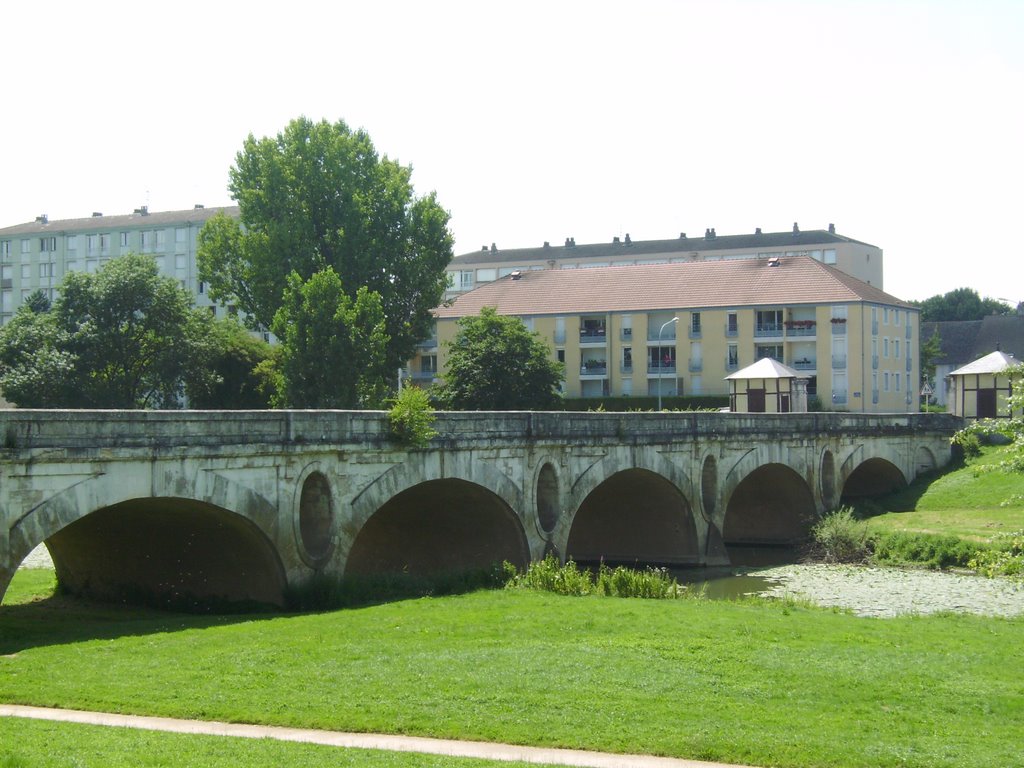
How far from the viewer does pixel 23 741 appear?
13.9m

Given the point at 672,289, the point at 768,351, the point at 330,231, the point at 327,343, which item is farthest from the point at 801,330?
the point at 327,343

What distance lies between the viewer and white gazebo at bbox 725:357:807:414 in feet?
200

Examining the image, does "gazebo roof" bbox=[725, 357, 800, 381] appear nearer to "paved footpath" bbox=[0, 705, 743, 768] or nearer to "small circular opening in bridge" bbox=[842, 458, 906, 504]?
"small circular opening in bridge" bbox=[842, 458, 906, 504]

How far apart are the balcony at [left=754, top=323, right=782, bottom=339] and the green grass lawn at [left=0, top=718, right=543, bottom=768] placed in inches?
2425

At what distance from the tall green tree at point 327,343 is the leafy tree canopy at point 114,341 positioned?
15.6ft

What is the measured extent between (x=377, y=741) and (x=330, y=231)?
169 ft

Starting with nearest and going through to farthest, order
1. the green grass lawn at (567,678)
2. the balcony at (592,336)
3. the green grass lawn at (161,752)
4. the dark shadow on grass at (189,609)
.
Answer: the green grass lawn at (161,752) < the green grass lawn at (567,678) < the dark shadow on grass at (189,609) < the balcony at (592,336)

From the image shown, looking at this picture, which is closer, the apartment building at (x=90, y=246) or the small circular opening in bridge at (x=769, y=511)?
the small circular opening in bridge at (x=769, y=511)

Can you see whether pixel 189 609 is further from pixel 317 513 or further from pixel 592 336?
pixel 592 336

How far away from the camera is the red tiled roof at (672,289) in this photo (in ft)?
242

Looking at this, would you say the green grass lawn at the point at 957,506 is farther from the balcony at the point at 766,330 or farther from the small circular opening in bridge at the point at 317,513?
the small circular opening in bridge at the point at 317,513

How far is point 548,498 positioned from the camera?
116 ft

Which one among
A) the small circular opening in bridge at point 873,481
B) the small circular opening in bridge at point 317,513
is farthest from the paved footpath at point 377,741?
the small circular opening in bridge at point 873,481

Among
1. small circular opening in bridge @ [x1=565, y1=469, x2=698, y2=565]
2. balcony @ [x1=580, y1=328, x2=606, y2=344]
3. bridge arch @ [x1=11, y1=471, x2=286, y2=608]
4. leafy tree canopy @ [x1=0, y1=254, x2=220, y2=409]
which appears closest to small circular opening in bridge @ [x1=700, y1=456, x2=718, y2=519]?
small circular opening in bridge @ [x1=565, y1=469, x2=698, y2=565]
